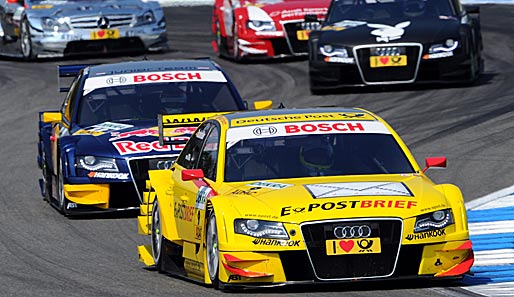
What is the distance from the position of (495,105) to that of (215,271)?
31.9 feet

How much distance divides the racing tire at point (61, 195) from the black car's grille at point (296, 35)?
31.2 feet

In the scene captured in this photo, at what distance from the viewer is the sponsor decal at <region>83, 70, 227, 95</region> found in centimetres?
1416

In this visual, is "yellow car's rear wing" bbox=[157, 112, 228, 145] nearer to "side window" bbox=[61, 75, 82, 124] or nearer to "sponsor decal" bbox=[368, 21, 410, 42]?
"side window" bbox=[61, 75, 82, 124]

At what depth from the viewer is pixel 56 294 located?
912 cm

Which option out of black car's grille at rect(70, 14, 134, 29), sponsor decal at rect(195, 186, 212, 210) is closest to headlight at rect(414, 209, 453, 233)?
sponsor decal at rect(195, 186, 212, 210)

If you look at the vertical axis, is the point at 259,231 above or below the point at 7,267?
above

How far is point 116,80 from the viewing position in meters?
14.2

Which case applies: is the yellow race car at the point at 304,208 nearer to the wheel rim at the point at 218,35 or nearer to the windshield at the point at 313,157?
the windshield at the point at 313,157

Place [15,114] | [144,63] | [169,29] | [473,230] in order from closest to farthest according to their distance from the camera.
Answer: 1. [473,230]
2. [144,63]
3. [15,114]
4. [169,29]

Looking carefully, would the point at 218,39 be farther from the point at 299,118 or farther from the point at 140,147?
the point at 299,118

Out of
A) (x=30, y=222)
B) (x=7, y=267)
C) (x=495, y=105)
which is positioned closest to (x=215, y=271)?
(x=7, y=267)

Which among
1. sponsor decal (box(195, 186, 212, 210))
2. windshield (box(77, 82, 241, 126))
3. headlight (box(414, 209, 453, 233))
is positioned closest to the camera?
headlight (box(414, 209, 453, 233))

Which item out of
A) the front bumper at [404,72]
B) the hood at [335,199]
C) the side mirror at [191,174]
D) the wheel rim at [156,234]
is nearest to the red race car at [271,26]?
the front bumper at [404,72]

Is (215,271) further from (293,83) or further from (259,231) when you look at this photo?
(293,83)
